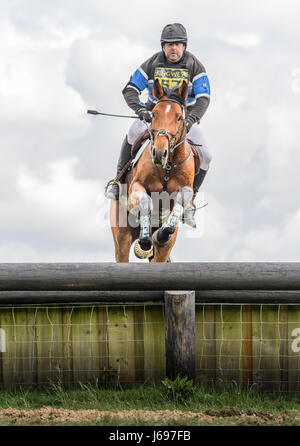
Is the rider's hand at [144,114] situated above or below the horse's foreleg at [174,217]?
above

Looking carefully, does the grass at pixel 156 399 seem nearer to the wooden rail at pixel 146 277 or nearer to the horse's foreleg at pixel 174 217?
the wooden rail at pixel 146 277

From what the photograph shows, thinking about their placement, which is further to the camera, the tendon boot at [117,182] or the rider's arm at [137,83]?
the tendon boot at [117,182]

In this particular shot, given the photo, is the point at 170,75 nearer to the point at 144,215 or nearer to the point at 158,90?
the point at 158,90

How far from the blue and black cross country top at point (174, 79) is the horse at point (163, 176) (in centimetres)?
22

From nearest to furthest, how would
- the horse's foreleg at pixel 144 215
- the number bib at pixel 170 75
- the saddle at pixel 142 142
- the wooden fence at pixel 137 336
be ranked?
the wooden fence at pixel 137 336 → the horse's foreleg at pixel 144 215 → the number bib at pixel 170 75 → the saddle at pixel 142 142

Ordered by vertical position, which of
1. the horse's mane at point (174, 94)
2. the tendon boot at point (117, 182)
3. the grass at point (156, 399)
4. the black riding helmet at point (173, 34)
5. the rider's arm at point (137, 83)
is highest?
the black riding helmet at point (173, 34)

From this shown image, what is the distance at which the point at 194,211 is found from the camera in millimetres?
7395

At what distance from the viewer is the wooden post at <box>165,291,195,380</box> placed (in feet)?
15.7

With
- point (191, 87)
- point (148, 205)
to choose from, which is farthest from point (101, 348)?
point (191, 87)

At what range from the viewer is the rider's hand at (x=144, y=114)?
6.96 m

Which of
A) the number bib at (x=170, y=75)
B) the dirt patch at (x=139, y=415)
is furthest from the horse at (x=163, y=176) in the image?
the dirt patch at (x=139, y=415)

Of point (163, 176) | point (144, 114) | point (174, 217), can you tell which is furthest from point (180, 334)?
point (144, 114)

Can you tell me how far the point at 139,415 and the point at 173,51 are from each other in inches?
180

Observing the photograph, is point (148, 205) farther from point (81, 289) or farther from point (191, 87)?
point (81, 289)
